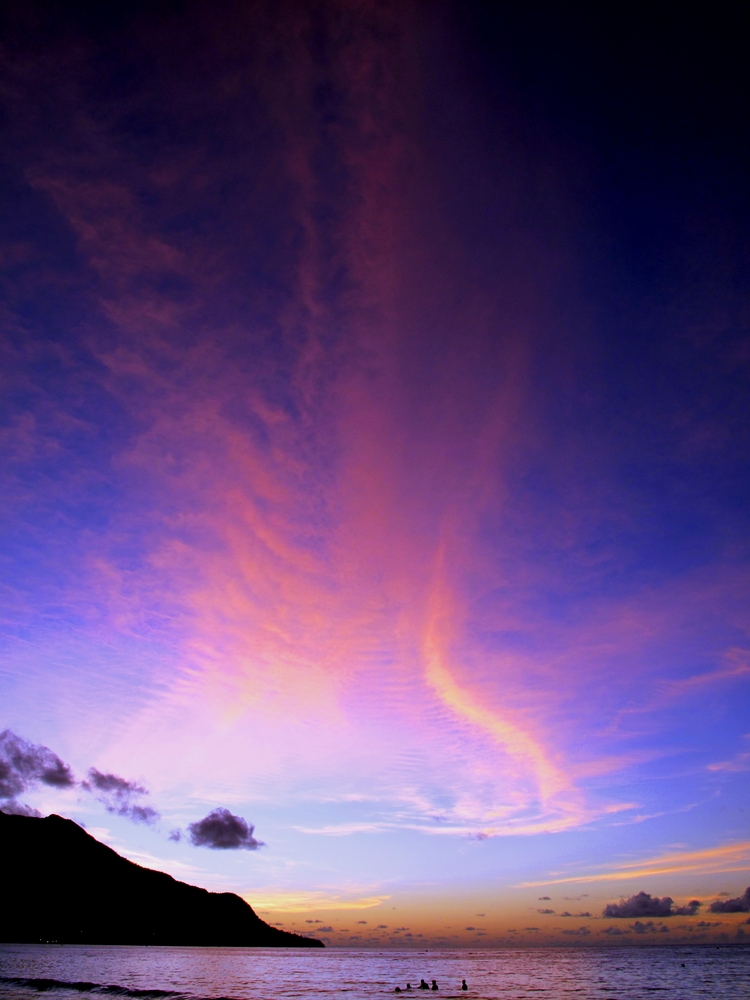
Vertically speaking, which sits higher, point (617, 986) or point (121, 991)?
point (121, 991)

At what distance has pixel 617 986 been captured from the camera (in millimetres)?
109188

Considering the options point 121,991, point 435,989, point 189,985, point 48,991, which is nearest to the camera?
point 48,991

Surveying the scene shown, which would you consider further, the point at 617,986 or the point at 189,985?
the point at 617,986

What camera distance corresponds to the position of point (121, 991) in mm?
82062

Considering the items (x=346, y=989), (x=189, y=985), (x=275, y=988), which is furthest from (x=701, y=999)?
(x=189, y=985)

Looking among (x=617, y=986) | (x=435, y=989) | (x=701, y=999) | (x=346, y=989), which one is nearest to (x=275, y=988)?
(x=346, y=989)

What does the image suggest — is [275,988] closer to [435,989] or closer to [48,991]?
[435,989]

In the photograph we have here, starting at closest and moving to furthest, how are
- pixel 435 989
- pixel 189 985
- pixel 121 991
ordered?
pixel 121 991, pixel 189 985, pixel 435 989

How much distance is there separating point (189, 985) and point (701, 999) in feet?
272

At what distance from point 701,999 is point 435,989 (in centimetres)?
4506

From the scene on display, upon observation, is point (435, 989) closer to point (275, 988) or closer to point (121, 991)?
point (275, 988)

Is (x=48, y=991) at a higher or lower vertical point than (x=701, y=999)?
higher

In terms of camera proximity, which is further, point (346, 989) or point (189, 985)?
point (346, 989)

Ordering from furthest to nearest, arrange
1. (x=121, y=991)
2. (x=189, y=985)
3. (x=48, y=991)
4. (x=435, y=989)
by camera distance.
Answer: (x=435, y=989) < (x=189, y=985) < (x=121, y=991) < (x=48, y=991)
